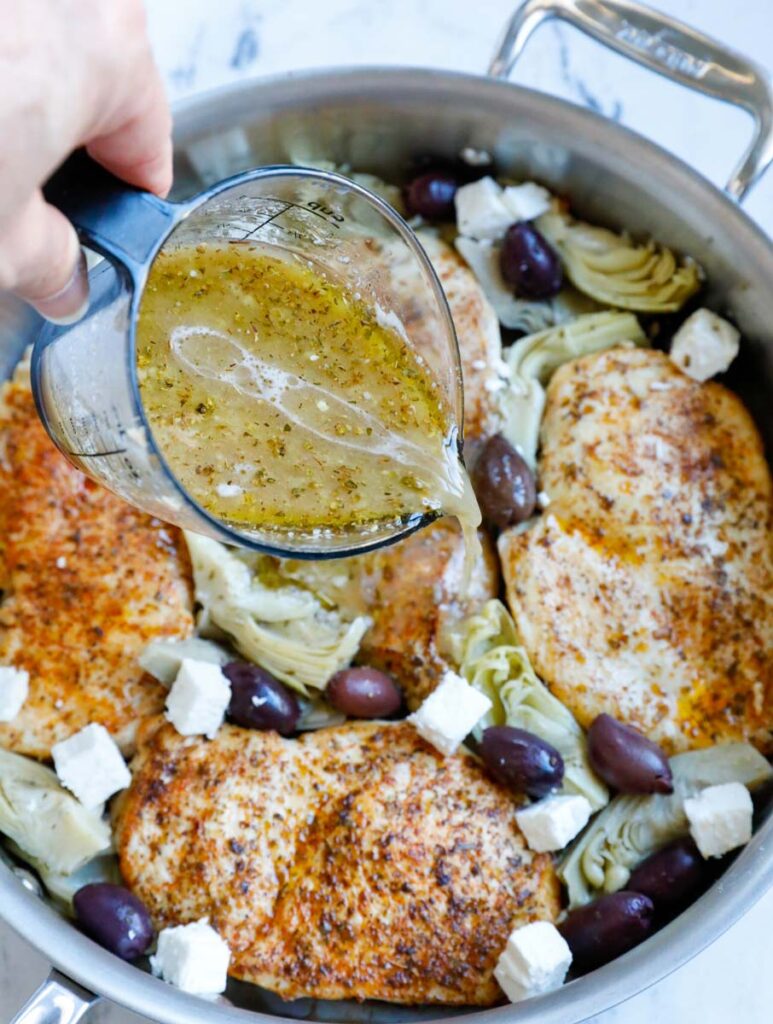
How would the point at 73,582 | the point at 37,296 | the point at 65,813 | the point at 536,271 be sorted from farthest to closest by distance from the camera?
the point at 536,271 < the point at 73,582 < the point at 65,813 < the point at 37,296

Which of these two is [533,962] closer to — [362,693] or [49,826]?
[362,693]

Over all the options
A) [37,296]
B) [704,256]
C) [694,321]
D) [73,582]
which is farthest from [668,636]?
[37,296]

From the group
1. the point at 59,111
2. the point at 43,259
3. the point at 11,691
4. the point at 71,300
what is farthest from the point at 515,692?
the point at 59,111

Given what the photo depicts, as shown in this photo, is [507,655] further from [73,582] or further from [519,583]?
[73,582]

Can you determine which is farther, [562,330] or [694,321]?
[562,330]

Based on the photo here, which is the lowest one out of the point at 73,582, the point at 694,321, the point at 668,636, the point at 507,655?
the point at 73,582

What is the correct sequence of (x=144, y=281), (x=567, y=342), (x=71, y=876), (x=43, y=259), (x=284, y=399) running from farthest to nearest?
(x=567, y=342) → (x=71, y=876) → (x=284, y=399) → (x=144, y=281) → (x=43, y=259)

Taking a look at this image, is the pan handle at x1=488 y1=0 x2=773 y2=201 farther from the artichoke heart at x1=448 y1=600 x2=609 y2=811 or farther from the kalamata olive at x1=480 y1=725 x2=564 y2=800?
the kalamata olive at x1=480 y1=725 x2=564 y2=800
